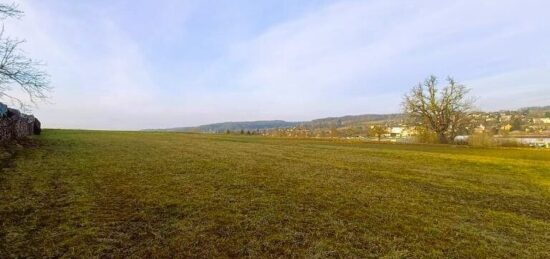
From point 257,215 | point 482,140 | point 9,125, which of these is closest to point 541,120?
point 482,140

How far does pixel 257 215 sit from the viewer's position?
7672 millimetres

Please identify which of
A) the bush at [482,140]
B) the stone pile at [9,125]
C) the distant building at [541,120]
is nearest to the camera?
the stone pile at [9,125]

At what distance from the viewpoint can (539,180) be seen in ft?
50.2

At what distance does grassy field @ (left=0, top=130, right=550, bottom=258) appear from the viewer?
5.79 meters

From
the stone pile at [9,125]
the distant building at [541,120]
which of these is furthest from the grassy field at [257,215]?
the distant building at [541,120]

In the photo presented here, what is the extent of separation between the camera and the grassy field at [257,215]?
5.79 metres

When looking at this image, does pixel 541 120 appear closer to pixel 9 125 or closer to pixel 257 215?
pixel 257 215

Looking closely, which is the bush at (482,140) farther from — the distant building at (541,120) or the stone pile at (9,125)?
the distant building at (541,120)

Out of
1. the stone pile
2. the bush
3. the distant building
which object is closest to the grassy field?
the stone pile

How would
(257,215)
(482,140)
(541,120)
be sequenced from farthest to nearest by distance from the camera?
(541,120) < (482,140) < (257,215)

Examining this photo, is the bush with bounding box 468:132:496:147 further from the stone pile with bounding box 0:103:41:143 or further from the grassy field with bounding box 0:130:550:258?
the stone pile with bounding box 0:103:41:143

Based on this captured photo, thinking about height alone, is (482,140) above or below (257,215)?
below

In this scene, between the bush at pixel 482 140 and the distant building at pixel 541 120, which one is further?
the distant building at pixel 541 120

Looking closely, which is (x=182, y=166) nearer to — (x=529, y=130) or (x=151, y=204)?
(x=151, y=204)
